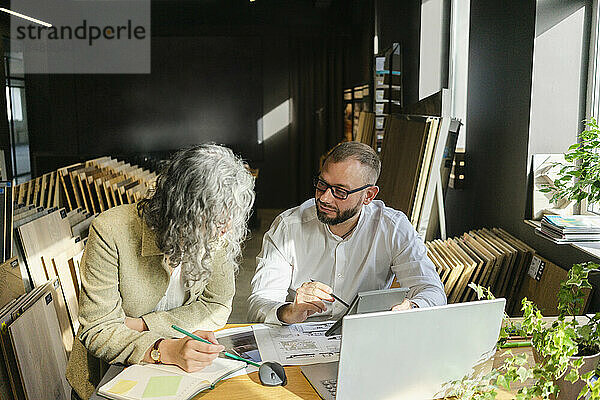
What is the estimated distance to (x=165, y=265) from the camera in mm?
2232

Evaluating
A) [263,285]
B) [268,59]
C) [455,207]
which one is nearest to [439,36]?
[455,207]

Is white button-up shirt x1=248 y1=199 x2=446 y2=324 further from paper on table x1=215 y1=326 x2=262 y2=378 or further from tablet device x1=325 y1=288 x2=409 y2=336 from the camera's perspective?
tablet device x1=325 y1=288 x2=409 y2=336

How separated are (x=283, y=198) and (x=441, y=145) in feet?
24.5

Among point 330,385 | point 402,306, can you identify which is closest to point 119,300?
point 330,385

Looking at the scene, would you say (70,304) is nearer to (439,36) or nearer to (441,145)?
(441,145)

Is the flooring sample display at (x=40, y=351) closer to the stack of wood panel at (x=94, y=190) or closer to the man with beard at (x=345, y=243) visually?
the man with beard at (x=345, y=243)

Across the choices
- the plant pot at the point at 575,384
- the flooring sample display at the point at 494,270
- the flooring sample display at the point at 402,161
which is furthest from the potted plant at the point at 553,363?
the flooring sample display at the point at 402,161

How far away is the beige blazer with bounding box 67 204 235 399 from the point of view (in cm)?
210

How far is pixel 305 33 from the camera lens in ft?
34.6

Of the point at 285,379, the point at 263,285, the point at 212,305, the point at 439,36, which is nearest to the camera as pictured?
the point at 285,379

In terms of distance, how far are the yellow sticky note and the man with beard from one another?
0.88 metres

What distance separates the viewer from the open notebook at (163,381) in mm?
1793

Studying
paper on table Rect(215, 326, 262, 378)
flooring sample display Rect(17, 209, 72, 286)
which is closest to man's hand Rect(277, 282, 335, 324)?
paper on table Rect(215, 326, 262, 378)

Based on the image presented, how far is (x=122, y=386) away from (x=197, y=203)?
61 cm
